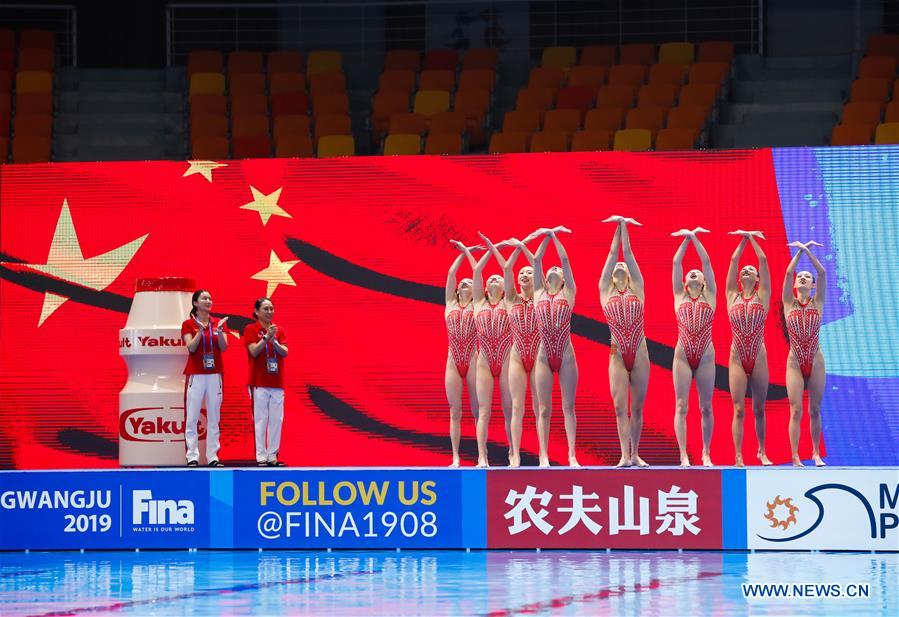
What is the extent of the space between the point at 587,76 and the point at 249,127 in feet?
10.4

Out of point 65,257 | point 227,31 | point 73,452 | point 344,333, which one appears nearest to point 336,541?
point 344,333

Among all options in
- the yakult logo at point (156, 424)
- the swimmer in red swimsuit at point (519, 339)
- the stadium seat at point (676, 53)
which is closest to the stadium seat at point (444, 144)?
the stadium seat at point (676, 53)

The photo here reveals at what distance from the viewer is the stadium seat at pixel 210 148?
1231 centimetres

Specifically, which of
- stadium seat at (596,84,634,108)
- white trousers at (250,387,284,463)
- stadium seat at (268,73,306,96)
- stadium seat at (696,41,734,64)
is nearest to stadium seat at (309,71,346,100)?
stadium seat at (268,73,306,96)

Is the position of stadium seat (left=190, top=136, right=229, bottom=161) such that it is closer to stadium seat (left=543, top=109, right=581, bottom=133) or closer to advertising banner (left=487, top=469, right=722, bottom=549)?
stadium seat (left=543, top=109, right=581, bottom=133)

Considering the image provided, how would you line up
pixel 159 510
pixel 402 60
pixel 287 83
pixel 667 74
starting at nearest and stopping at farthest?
1. pixel 159 510
2. pixel 667 74
3. pixel 287 83
4. pixel 402 60

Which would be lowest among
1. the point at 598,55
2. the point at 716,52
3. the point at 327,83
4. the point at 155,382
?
the point at 155,382

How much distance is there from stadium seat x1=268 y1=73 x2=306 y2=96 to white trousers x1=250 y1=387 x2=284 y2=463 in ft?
15.4

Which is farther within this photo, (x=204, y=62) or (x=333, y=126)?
(x=204, y=62)

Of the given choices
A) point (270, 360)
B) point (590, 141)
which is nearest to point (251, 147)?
point (590, 141)

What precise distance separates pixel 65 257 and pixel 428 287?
9.45 ft

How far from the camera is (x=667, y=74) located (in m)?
12.8

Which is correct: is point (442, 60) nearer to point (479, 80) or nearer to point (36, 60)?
point (479, 80)

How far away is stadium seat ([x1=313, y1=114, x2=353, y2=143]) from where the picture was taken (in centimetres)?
1262
